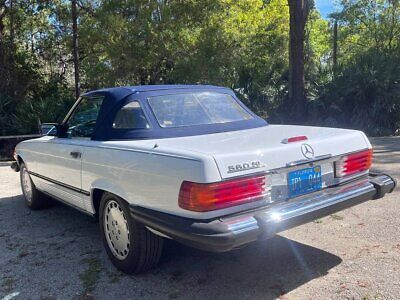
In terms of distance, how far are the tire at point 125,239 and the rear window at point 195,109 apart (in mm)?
855

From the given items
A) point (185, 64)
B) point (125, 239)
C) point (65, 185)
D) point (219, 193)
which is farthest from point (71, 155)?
point (185, 64)

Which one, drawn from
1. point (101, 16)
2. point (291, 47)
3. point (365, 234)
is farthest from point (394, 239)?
point (101, 16)

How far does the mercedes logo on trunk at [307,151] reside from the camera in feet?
11.3

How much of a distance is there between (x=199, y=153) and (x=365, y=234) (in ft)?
7.61

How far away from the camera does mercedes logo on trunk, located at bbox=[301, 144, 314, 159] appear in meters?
3.46

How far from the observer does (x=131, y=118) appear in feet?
13.3

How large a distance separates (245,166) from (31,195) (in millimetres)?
3863

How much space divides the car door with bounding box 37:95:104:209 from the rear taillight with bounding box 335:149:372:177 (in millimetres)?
2293

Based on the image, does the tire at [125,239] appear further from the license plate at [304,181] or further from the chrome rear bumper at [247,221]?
the license plate at [304,181]

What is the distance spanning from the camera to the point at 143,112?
4051 millimetres

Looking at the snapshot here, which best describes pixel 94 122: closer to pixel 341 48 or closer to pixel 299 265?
pixel 299 265

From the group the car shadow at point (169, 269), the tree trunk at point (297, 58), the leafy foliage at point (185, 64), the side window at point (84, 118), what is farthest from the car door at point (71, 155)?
the tree trunk at point (297, 58)

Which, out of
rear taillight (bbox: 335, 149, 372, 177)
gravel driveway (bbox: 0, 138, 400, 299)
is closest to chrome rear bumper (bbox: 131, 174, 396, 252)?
rear taillight (bbox: 335, 149, 372, 177)

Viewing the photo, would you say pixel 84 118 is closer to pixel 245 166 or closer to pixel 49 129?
pixel 49 129
